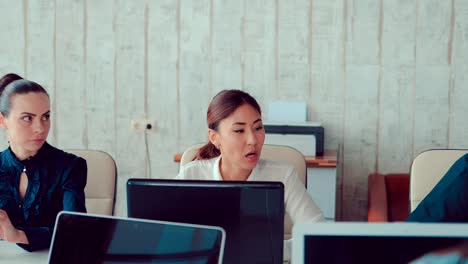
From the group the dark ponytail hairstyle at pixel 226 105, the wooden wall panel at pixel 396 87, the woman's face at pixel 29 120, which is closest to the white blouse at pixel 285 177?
the dark ponytail hairstyle at pixel 226 105

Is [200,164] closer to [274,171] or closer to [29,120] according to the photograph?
[274,171]

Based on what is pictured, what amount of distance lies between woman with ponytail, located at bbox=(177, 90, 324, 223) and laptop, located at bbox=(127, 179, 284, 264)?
2.20 feet

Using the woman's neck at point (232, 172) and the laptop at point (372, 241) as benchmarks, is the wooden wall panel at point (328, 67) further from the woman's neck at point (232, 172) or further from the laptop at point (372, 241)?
the laptop at point (372, 241)

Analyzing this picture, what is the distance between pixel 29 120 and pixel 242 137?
2.15 feet

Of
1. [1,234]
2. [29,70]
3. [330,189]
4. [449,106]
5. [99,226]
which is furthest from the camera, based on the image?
[29,70]

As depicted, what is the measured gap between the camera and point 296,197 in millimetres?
2256

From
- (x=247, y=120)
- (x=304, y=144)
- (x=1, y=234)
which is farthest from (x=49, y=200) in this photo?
(x=304, y=144)

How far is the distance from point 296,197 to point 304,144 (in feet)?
4.36

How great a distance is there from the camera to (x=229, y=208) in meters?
1.54

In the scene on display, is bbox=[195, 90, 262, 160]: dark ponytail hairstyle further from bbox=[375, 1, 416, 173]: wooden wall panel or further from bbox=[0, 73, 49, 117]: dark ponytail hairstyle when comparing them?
bbox=[375, 1, 416, 173]: wooden wall panel

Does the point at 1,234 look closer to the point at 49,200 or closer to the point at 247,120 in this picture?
the point at 49,200

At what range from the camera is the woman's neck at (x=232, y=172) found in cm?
230

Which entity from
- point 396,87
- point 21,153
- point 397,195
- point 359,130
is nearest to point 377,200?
point 397,195

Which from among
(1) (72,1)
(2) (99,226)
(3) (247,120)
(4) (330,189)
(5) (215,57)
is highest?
(1) (72,1)
